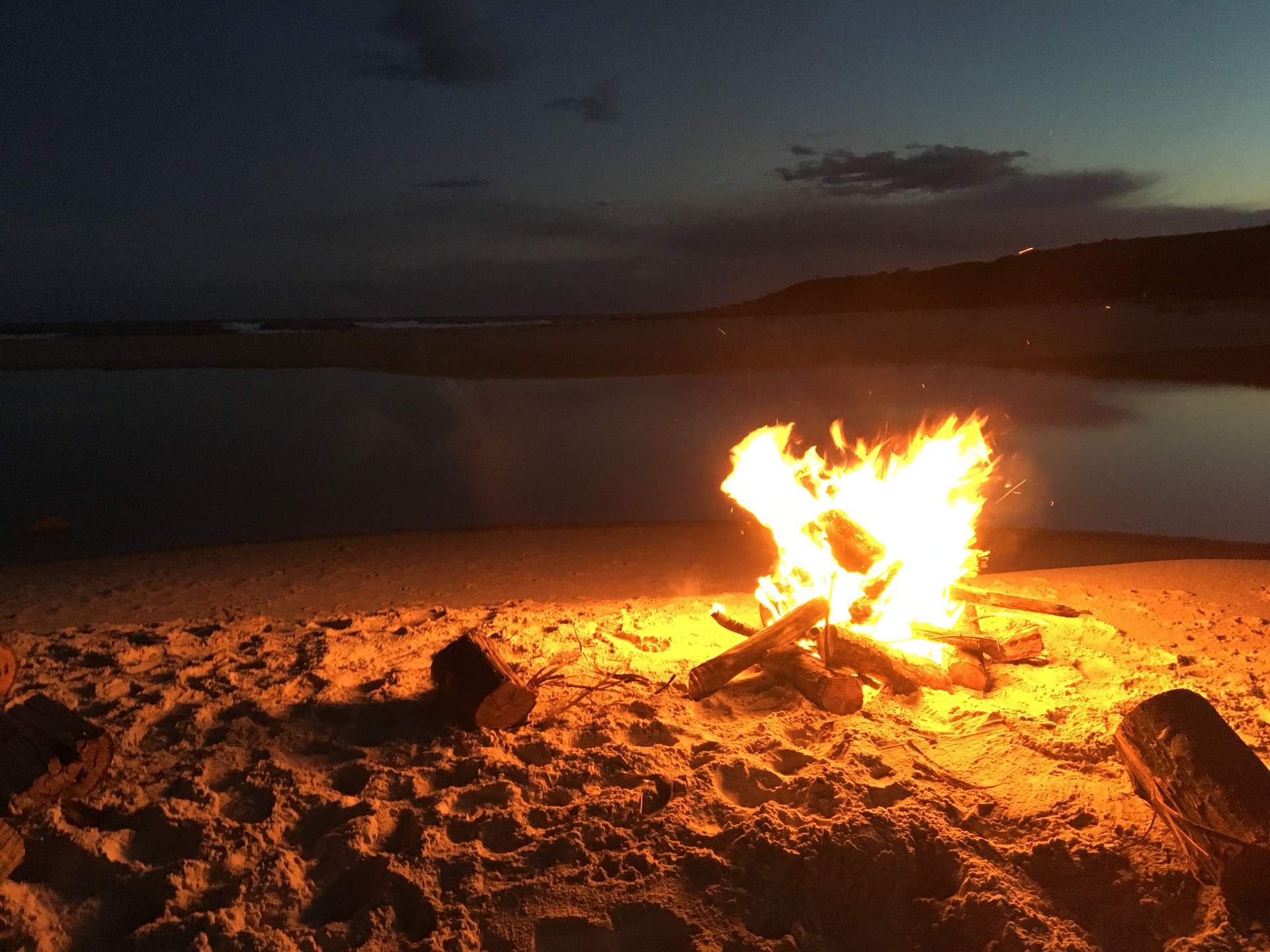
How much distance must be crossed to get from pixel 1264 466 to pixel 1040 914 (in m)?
11.4

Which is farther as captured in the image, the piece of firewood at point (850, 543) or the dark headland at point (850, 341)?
the dark headland at point (850, 341)

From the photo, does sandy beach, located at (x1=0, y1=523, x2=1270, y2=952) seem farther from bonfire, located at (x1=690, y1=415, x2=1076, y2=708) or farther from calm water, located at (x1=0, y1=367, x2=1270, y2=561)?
calm water, located at (x1=0, y1=367, x2=1270, y2=561)

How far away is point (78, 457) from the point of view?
563 inches

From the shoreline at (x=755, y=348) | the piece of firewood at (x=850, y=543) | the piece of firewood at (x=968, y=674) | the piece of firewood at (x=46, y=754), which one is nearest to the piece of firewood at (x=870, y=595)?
the piece of firewood at (x=850, y=543)

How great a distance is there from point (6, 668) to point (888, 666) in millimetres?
4406

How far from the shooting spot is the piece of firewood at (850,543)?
528cm

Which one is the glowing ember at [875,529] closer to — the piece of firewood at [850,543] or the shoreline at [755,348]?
the piece of firewood at [850,543]

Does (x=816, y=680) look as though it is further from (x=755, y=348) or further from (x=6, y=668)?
(x=755, y=348)

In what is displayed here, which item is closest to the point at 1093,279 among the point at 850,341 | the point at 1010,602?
the point at 850,341

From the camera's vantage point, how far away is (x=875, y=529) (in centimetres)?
568

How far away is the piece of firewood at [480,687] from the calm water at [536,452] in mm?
5918

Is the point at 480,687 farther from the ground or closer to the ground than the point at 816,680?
farther from the ground

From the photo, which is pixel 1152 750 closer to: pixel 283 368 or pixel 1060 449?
pixel 1060 449

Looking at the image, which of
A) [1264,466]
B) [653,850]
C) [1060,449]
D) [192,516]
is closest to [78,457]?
[192,516]
